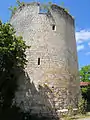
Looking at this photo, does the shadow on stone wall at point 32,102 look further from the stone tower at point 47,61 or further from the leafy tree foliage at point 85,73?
the leafy tree foliage at point 85,73

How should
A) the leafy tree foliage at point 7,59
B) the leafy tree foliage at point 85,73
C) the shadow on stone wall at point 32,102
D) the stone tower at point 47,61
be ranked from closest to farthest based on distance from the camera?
the leafy tree foliage at point 7,59 → the shadow on stone wall at point 32,102 → the stone tower at point 47,61 → the leafy tree foliage at point 85,73

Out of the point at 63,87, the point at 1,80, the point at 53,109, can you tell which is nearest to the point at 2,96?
the point at 1,80

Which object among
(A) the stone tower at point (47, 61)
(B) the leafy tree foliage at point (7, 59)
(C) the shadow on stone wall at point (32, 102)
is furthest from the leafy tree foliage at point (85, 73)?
(B) the leafy tree foliage at point (7, 59)

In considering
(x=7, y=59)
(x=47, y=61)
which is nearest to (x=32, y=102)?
(x=47, y=61)

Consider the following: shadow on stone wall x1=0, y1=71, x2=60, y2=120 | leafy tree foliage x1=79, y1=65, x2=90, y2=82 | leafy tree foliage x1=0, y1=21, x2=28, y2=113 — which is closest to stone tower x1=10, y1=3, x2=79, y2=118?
shadow on stone wall x1=0, y1=71, x2=60, y2=120

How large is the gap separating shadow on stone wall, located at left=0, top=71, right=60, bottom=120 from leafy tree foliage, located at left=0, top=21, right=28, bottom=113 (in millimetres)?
1124

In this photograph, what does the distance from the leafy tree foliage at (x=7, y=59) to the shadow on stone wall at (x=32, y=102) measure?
1124 mm

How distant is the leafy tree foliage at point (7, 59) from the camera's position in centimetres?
1353

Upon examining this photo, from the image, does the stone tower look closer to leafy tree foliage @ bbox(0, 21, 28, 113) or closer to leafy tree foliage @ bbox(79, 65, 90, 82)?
leafy tree foliage @ bbox(0, 21, 28, 113)

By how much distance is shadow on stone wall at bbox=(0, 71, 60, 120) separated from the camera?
15.4 meters

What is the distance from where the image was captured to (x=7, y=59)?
13875mm

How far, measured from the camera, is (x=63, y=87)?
1673cm

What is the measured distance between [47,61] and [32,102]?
376 cm

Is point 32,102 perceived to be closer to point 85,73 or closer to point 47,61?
point 47,61
